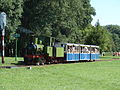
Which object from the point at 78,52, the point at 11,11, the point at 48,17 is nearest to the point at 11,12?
the point at 11,11

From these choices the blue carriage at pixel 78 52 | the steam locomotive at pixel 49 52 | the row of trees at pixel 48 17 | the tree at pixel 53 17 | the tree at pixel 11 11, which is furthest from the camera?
the tree at pixel 53 17

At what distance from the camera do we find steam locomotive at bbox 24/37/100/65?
29.2 metres

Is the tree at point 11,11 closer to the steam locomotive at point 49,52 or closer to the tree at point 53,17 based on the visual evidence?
the tree at point 53,17

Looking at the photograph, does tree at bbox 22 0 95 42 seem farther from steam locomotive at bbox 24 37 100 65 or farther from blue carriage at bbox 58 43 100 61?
steam locomotive at bbox 24 37 100 65

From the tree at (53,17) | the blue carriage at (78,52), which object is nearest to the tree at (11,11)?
the tree at (53,17)

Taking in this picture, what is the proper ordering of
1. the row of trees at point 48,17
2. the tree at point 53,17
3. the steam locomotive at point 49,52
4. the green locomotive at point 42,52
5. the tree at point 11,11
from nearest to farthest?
the green locomotive at point 42,52
the steam locomotive at point 49,52
the tree at point 11,11
the row of trees at point 48,17
the tree at point 53,17

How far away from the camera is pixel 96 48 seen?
43031 millimetres

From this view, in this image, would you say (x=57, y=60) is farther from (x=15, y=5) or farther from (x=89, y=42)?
(x=89, y=42)

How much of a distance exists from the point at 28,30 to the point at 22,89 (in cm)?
4023

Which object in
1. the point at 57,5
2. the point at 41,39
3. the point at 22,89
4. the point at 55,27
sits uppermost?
the point at 57,5

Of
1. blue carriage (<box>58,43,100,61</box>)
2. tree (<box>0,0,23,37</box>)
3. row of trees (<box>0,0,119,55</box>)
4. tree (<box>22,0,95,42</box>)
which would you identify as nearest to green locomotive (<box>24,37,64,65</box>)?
blue carriage (<box>58,43,100,61</box>)

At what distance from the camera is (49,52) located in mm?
30500

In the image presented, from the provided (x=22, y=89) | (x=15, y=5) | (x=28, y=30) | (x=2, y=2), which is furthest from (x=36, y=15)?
(x=22, y=89)

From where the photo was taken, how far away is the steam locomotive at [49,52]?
1149 inches
